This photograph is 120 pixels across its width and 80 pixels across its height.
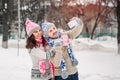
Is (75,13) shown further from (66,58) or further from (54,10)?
(66,58)

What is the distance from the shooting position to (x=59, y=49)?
482 cm

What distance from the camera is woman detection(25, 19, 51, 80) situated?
16.3 ft

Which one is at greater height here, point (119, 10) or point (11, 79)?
point (119, 10)

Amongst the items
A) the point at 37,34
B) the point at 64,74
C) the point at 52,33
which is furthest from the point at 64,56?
the point at 37,34

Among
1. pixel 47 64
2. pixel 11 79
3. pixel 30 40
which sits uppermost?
pixel 30 40

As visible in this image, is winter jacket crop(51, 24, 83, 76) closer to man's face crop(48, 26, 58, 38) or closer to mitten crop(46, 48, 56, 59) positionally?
mitten crop(46, 48, 56, 59)

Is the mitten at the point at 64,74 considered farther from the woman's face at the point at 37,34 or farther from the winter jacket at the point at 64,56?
the woman's face at the point at 37,34

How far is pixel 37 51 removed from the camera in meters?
5.00

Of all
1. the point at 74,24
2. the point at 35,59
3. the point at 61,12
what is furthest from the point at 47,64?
the point at 61,12

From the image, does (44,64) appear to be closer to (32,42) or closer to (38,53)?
(38,53)

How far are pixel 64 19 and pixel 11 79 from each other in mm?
36736

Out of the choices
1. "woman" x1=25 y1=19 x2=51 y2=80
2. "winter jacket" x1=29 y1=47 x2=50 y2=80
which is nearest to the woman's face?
"woman" x1=25 y1=19 x2=51 y2=80

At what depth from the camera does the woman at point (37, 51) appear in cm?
498

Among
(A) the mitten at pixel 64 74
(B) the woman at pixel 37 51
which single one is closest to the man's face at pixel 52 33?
(B) the woman at pixel 37 51
